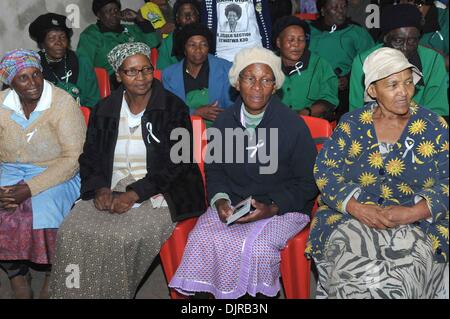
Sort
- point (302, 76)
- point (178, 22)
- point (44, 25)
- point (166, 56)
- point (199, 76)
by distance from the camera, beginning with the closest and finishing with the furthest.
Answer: point (302, 76) → point (199, 76) → point (44, 25) → point (166, 56) → point (178, 22)

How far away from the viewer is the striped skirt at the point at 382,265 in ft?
8.72

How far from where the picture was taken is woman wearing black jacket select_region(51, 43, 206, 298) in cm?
328

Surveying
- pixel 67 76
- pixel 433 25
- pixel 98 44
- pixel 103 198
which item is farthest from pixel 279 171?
pixel 98 44

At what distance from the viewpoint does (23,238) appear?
139 inches

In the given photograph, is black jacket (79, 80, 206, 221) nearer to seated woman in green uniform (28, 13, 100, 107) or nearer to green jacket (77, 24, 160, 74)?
seated woman in green uniform (28, 13, 100, 107)

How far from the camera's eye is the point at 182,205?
3451 millimetres

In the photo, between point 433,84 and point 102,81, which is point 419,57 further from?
point 102,81

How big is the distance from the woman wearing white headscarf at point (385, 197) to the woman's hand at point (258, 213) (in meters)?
0.26

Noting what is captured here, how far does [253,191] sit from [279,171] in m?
0.19

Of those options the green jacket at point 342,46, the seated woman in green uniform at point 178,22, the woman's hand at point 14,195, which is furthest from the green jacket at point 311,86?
the woman's hand at point 14,195

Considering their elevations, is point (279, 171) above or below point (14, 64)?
below

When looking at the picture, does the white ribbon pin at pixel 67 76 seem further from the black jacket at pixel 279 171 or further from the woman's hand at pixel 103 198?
the black jacket at pixel 279 171

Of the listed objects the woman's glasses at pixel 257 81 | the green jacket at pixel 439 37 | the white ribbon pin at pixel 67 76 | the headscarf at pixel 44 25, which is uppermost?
the headscarf at pixel 44 25
